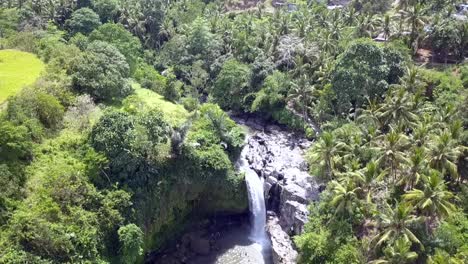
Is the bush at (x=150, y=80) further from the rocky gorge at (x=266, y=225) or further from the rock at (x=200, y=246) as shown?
the rock at (x=200, y=246)

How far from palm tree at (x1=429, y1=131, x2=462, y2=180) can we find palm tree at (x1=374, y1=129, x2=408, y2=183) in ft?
8.39

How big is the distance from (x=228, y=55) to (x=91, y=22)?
24915mm

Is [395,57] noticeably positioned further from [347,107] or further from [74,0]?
[74,0]

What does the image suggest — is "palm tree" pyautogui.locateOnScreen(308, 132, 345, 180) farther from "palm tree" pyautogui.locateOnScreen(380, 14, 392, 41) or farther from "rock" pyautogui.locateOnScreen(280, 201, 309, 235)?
"palm tree" pyautogui.locateOnScreen(380, 14, 392, 41)

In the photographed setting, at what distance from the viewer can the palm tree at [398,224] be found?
31.8m

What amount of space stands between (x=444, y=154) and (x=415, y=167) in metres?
3.34

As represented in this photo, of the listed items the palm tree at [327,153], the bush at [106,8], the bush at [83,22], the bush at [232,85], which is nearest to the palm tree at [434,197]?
the palm tree at [327,153]

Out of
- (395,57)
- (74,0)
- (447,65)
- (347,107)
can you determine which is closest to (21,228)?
(347,107)

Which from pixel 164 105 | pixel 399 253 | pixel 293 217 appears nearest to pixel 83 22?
pixel 164 105

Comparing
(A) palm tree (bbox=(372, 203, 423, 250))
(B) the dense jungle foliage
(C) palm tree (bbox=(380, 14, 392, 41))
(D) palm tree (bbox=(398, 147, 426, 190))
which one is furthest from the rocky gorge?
(C) palm tree (bbox=(380, 14, 392, 41))

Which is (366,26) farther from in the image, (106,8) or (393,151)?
(106,8)

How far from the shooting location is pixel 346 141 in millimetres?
43344

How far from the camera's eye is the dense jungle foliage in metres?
33.5

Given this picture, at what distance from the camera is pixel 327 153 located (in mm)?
39969
